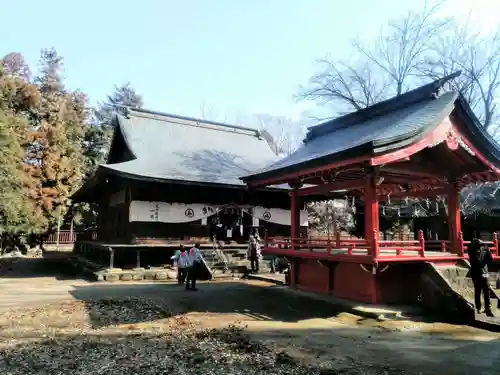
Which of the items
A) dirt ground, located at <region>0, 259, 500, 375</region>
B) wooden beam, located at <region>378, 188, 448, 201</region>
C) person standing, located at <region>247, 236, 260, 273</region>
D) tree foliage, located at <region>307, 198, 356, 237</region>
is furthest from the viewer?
tree foliage, located at <region>307, 198, 356, 237</region>

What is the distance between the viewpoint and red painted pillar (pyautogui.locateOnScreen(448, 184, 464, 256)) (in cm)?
1223

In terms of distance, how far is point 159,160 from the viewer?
21.7m

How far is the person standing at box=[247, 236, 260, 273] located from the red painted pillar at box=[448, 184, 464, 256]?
8463 mm

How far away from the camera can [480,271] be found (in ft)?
32.8

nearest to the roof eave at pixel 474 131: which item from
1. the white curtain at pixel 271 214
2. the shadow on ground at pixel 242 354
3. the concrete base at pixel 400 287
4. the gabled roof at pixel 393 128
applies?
the gabled roof at pixel 393 128

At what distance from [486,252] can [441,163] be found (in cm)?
331

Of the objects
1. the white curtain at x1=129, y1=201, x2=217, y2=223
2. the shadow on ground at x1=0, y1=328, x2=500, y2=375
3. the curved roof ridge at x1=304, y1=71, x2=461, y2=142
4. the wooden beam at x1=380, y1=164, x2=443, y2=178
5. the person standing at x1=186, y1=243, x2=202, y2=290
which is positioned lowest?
the shadow on ground at x1=0, y1=328, x2=500, y2=375

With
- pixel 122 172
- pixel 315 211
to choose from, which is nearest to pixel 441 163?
pixel 122 172

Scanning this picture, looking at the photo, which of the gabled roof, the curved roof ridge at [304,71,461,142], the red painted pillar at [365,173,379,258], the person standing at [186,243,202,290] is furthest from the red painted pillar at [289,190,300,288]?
the red painted pillar at [365,173,379,258]

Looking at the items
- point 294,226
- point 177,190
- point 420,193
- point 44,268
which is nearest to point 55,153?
point 44,268

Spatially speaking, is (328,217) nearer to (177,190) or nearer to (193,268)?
(177,190)

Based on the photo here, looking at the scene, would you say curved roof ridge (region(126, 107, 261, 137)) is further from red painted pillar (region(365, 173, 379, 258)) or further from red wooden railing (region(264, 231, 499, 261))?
red painted pillar (region(365, 173, 379, 258))

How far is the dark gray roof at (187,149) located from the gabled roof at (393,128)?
6.85 m

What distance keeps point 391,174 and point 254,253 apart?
829cm
